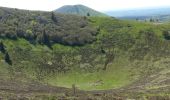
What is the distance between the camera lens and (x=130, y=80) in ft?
376

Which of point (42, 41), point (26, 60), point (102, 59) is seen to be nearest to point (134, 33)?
point (102, 59)

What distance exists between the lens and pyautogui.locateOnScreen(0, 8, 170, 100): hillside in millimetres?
112562

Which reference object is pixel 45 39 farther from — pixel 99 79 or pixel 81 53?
pixel 99 79

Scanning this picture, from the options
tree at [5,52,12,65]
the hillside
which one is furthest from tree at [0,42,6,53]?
tree at [5,52,12,65]

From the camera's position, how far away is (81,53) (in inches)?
5522

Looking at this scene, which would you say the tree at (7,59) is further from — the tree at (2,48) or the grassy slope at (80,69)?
the tree at (2,48)

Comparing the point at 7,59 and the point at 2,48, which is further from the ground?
the point at 2,48

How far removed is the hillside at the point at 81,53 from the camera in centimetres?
11256

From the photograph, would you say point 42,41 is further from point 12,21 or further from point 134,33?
point 134,33

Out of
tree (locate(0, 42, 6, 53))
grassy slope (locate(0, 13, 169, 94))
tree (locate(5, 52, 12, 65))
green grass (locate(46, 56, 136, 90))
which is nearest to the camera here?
green grass (locate(46, 56, 136, 90))

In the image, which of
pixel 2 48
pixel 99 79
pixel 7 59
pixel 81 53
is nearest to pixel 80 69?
pixel 99 79

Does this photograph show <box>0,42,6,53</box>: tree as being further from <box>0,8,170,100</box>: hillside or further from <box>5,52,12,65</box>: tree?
<box>5,52,12,65</box>: tree

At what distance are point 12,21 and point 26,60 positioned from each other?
125 feet

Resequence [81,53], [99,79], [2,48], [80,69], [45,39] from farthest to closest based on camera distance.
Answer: [45,39]
[81,53]
[2,48]
[80,69]
[99,79]
